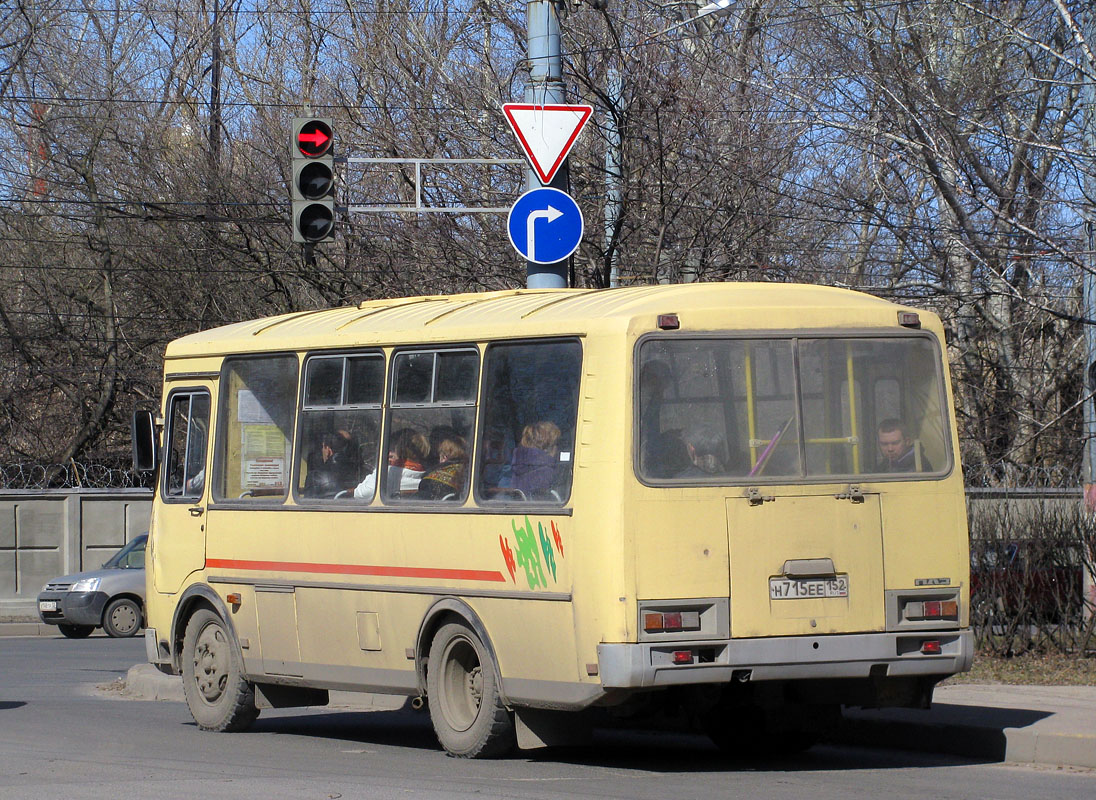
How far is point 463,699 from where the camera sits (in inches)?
396

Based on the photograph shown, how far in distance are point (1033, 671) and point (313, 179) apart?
7658 mm

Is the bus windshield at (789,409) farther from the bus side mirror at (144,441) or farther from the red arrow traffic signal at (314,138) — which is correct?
the red arrow traffic signal at (314,138)

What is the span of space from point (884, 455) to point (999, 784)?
1902 mm

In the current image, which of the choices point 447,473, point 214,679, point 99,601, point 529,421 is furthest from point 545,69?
point 99,601

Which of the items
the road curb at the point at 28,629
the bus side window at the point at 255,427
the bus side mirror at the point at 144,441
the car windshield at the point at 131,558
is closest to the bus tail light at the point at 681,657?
the bus side window at the point at 255,427

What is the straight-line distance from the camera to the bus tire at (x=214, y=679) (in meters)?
12.0

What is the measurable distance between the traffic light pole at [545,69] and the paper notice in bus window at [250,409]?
3.00m

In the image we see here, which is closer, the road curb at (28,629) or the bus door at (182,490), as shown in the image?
the bus door at (182,490)

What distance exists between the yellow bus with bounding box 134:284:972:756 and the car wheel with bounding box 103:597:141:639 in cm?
1484

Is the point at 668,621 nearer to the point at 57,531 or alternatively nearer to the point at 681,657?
the point at 681,657

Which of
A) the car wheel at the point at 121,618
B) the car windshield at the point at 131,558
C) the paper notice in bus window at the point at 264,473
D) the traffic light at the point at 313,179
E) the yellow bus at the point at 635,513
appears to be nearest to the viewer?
the yellow bus at the point at 635,513

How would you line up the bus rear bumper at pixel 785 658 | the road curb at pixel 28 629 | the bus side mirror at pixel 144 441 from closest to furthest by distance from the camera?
the bus rear bumper at pixel 785 658 → the bus side mirror at pixel 144 441 → the road curb at pixel 28 629

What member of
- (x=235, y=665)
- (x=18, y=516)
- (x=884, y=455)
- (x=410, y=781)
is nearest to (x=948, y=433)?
(x=884, y=455)

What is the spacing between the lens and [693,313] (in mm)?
9180
